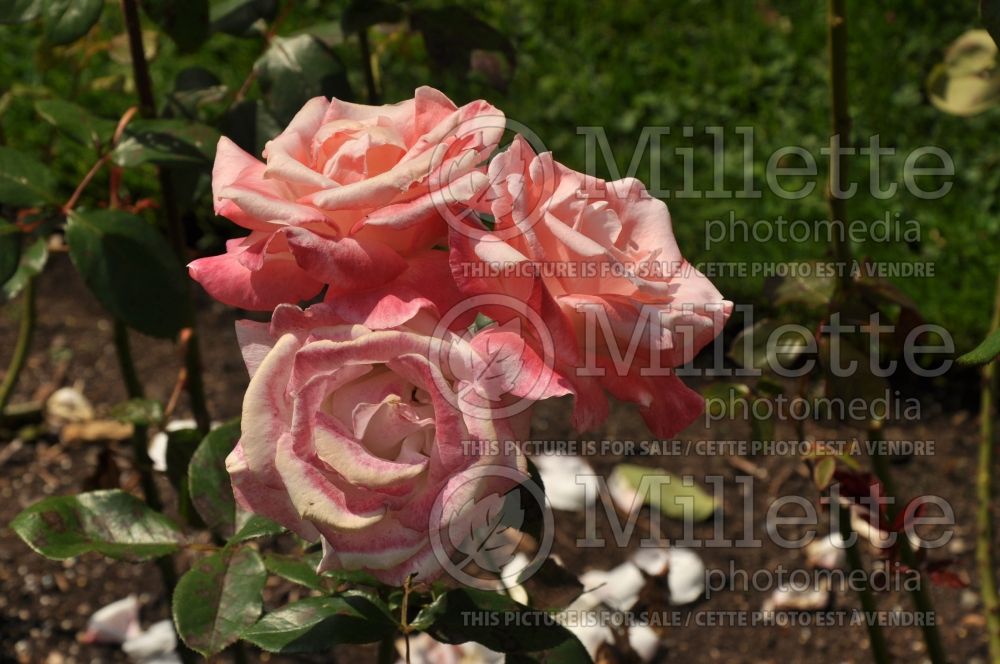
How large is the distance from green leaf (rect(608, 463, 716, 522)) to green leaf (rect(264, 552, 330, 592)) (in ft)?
4.49

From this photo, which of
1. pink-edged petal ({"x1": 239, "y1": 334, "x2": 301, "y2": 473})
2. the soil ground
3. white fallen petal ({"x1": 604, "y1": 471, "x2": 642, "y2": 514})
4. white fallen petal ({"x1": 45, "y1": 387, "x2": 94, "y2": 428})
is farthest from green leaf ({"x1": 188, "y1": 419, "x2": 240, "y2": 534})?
white fallen petal ({"x1": 45, "y1": 387, "x2": 94, "y2": 428})

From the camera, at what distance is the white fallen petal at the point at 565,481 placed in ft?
7.30

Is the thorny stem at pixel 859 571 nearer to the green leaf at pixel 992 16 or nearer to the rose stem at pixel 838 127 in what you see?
the rose stem at pixel 838 127

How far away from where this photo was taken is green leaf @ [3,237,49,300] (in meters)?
1.26

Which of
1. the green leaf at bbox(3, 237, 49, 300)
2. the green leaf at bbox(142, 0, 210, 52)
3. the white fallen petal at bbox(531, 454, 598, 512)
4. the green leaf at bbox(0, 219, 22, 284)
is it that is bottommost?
the white fallen petal at bbox(531, 454, 598, 512)

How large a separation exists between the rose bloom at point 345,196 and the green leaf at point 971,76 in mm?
844

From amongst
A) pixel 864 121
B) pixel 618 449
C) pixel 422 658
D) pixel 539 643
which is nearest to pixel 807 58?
pixel 864 121

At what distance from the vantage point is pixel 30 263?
1313mm

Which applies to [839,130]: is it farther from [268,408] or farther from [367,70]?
[268,408]

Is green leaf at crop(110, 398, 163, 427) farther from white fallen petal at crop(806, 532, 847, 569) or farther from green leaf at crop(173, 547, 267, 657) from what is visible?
white fallen petal at crop(806, 532, 847, 569)

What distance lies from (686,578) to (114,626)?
3.31ft

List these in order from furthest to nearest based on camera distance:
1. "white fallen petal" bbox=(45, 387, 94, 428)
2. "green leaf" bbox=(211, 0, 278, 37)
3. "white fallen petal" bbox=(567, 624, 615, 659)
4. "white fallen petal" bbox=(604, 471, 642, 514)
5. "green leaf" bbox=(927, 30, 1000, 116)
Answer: "white fallen petal" bbox=(45, 387, 94, 428) → "white fallen petal" bbox=(604, 471, 642, 514) → "white fallen petal" bbox=(567, 624, 615, 659) → "green leaf" bbox=(927, 30, 1000, 116) → "green leaf" bbox=(211, 0, 278, 37)

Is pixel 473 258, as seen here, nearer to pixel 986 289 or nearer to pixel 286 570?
pixel 286 570

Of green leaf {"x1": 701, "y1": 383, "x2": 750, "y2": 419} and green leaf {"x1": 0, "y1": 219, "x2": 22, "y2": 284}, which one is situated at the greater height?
green leaf {"x1": 0, "y1": 219, "x2": 22, "y2": 284}
